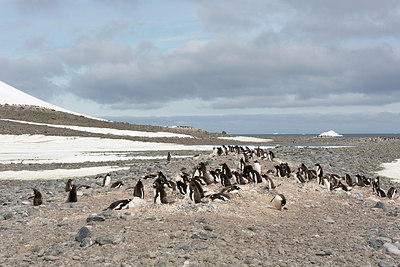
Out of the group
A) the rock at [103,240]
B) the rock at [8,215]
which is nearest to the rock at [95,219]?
the rock at [103,240]

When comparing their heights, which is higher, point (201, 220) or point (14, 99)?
point (14, 99)

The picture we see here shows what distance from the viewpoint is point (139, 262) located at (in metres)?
6.63

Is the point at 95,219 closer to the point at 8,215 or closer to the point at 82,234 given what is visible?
the point at 82,234

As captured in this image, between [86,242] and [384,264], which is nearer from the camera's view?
[384,264]

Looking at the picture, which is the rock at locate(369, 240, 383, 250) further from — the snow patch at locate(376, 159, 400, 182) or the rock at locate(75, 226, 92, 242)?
the snow patch at locate(376, 159, 400, 182)

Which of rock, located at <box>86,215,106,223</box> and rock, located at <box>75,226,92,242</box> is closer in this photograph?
rock, located at <box>75,226,92,242</box>

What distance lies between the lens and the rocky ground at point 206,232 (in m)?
6.89

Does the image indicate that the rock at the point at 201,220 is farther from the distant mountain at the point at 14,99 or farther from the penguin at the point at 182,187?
the distant mountain at the point at 14,99

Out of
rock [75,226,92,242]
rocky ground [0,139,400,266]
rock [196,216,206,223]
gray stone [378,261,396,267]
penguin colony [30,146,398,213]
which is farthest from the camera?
penguin colony [30,146,398,213]

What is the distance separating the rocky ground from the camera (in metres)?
6.89

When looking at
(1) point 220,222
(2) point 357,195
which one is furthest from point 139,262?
(2) point 357,195

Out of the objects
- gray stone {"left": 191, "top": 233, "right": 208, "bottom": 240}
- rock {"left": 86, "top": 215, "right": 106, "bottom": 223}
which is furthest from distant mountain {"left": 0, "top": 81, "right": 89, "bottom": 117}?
gray stone {"left": 191, "top": 233, "right": 208, "bottom": 240}

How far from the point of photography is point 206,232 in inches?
318

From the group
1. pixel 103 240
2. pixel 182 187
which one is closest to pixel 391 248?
pixel 103 240
